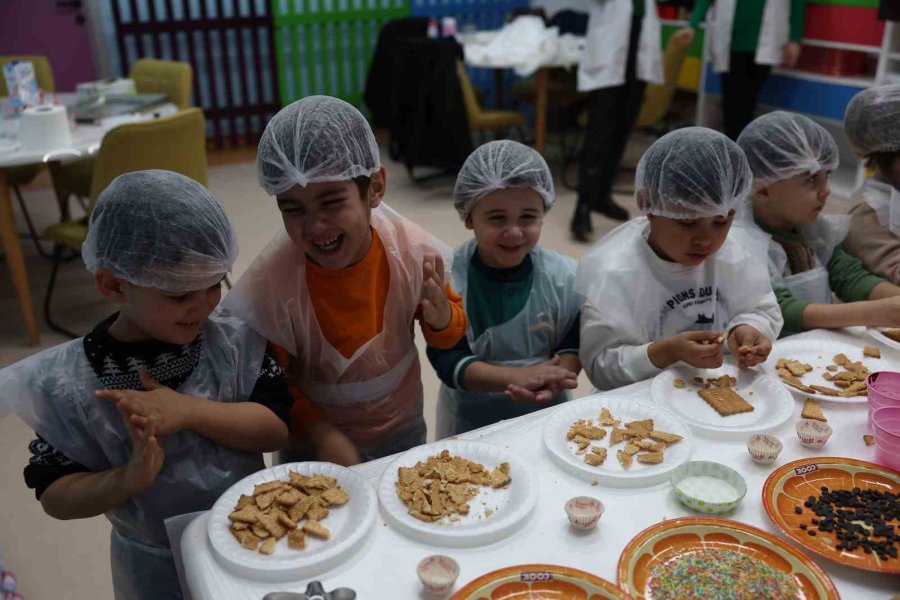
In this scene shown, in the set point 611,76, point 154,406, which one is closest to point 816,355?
point 154,406

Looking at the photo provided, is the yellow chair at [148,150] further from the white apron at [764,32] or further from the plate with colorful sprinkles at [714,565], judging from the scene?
the white apron at [764,32]

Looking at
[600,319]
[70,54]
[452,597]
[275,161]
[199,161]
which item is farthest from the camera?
Result: [70,54]

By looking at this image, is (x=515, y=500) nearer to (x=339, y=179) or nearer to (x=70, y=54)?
(x=339, y=179)

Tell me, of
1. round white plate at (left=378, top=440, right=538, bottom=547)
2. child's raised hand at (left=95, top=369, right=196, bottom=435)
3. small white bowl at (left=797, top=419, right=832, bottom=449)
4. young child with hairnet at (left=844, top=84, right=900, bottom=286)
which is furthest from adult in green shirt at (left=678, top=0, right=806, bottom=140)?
child's raised hand at (left=95, top=369, right=196, bottom=435)

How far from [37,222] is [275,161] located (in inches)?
169

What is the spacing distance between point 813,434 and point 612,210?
360 cm

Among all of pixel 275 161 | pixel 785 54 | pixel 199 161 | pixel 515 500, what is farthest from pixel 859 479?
pixel 785 54

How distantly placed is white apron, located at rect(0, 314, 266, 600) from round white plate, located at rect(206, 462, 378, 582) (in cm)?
19

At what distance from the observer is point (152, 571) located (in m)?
1.36

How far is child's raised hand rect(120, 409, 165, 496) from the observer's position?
1.09m

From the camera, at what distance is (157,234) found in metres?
1.18

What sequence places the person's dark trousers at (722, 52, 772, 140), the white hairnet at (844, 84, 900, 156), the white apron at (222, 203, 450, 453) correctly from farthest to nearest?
1. the person's dark trousers at (722, 52, 772, 140)
2. the white hairnet at (844, 84, 900, 156)
3. the white apron at (222, 203, 450, 453)

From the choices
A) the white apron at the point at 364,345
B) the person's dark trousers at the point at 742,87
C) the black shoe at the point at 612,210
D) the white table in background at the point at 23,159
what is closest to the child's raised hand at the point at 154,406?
the white apron at the point at 364,345

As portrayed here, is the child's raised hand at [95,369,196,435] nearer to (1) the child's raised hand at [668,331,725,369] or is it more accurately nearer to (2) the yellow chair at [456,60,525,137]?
(1) the child's raised hand at [668,331,725,369]
